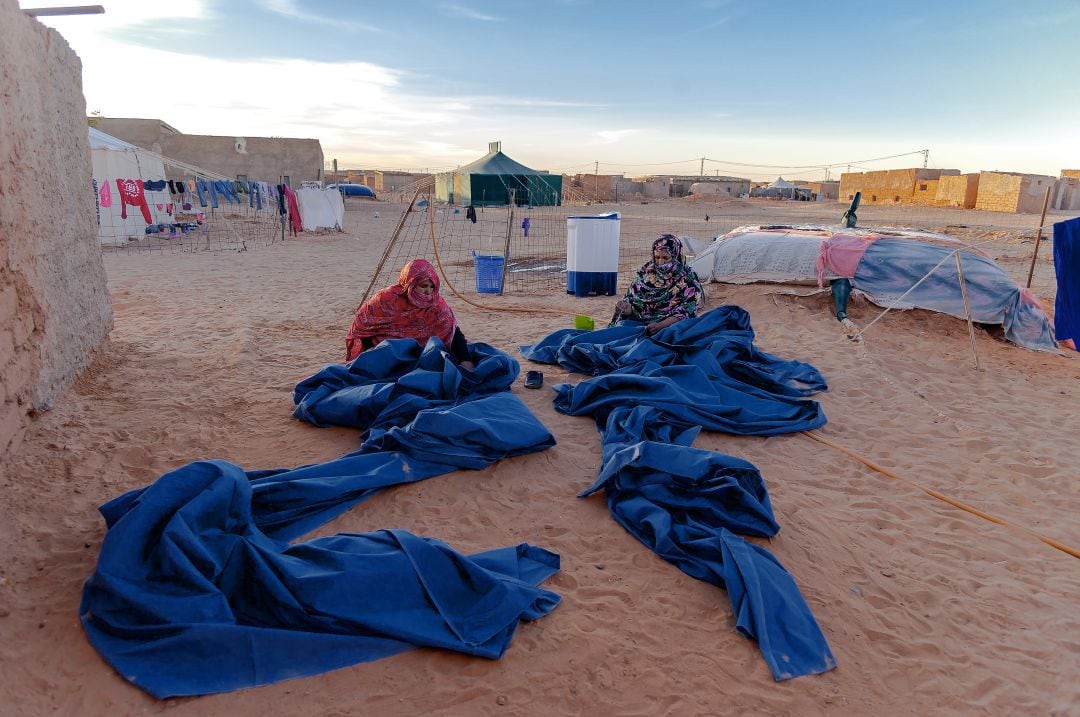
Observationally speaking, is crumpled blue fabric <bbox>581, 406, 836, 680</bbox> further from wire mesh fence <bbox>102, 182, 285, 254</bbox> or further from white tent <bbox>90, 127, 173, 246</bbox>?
white tent <bbox>90, 127, 173, 246</bbox>

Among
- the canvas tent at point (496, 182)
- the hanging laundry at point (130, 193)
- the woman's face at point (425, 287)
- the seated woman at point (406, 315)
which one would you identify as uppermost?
the canvas tent at point (496, 182)

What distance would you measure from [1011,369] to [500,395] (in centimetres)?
498

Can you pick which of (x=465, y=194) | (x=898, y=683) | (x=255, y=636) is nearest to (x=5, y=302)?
(x=255, y=636)

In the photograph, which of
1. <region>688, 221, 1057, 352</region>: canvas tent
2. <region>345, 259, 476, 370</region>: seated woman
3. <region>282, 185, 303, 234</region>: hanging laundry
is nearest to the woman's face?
<region>345, 259, 476, 370</region>: seated woman

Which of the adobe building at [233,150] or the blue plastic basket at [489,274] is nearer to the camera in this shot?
the blue plastic basket at [489,274]

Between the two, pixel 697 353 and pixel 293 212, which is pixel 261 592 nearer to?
pixel 697 353

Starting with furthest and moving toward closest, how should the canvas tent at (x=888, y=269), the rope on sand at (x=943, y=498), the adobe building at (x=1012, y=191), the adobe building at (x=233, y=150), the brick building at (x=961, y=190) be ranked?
the adobe building at (x=233, y=150) → the brick building at (x=961, y=190) → the adobe building at (x=1012, y=191) → the canvas tent at (x=888, y=269) → the rope on sand at (x=943, y=498)

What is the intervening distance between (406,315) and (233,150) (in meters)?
29.3

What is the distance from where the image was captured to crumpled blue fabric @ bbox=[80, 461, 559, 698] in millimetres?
2119

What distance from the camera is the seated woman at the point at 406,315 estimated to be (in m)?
5.03

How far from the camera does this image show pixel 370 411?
4.02 meters

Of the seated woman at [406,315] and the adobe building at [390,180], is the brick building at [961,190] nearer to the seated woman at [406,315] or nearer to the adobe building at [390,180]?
the seated woman at [406,315]

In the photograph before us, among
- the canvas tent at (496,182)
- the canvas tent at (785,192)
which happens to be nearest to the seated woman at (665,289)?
the canvas tent at (496,182)

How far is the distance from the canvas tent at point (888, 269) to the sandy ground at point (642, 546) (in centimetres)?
119
